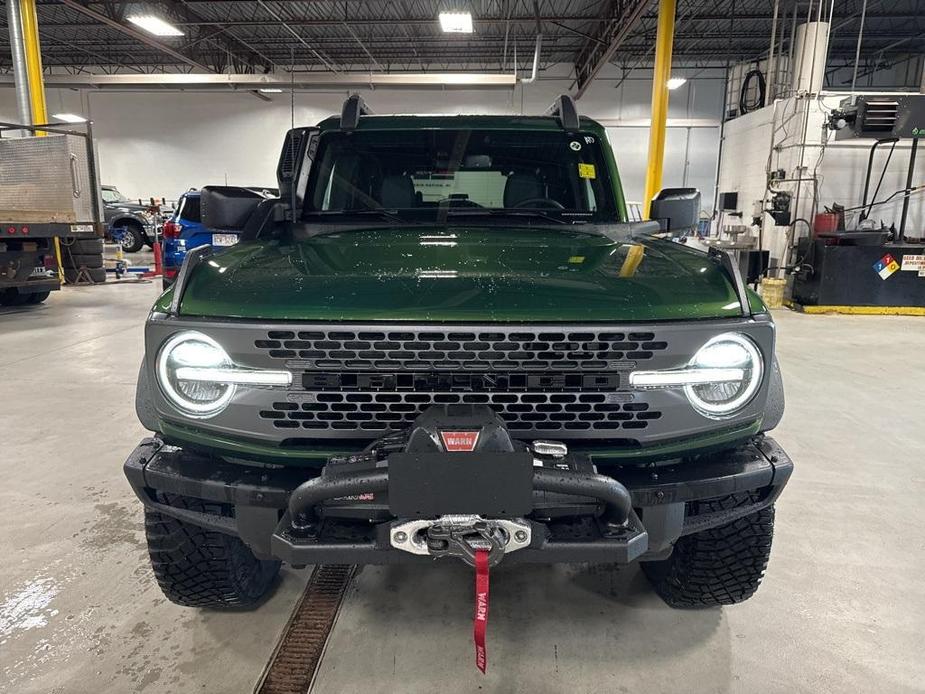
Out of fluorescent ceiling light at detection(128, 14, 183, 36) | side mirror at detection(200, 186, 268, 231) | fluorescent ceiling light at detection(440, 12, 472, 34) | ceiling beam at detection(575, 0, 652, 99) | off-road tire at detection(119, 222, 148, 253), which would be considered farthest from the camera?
off-road tire at detection(119, 222, 148, 253)

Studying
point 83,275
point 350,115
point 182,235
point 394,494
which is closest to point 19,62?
point 83,275

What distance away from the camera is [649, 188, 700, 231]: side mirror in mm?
2658

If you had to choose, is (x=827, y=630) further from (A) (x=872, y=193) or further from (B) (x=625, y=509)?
(A) (x=872, y=193)

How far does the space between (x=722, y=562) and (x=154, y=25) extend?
16.0m

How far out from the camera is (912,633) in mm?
2027

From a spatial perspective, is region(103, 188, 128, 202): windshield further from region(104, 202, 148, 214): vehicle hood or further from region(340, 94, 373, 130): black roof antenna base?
region(340, 94, 373, 130): black roof antenna base

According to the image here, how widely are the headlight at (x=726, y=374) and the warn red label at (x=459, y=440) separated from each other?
0.59m

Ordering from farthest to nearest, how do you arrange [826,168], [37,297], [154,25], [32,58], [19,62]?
Answer: [154,25], [826,168], [32,58], [19,62], [37,297]

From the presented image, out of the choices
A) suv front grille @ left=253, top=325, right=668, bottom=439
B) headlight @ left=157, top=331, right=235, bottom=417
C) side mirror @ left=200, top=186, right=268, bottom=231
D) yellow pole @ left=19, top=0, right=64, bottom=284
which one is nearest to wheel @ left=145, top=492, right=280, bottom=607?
headlight @ left=157, top=331, right=235, bottom=417

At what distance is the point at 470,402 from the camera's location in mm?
1509


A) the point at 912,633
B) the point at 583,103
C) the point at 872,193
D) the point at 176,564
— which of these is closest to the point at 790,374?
the point at 912,633

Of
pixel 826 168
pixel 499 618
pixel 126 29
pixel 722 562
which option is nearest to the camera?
pixel 722 562

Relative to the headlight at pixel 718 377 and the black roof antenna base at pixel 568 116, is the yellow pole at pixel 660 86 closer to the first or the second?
the black roof antenna base at pixel 568 116

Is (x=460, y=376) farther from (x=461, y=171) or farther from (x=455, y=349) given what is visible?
(x=461, y=171)
